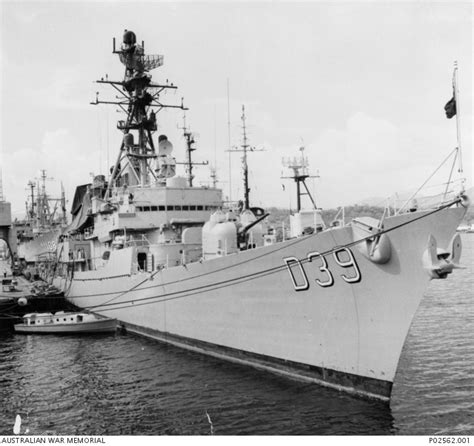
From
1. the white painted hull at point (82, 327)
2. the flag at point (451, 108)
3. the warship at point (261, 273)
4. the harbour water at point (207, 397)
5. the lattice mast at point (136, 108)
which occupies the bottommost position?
the harbour water at point (207, 397)

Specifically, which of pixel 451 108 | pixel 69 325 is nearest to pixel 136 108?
pixel 69 325

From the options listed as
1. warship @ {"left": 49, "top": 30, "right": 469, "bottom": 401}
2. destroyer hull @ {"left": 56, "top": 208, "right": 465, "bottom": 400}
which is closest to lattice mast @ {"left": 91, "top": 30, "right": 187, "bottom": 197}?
warship @ {"left": 49, "top": 30, "right": 469, "bottom": 401}

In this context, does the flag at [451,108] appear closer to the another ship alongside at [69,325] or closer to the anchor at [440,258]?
the anchor at [440,258]

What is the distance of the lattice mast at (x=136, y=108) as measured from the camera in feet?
63.8

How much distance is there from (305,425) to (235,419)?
3.81 feet

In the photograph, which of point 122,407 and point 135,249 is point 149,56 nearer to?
point 135,249

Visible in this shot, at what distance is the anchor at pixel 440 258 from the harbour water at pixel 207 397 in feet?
7.60

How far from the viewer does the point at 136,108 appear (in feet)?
65.3

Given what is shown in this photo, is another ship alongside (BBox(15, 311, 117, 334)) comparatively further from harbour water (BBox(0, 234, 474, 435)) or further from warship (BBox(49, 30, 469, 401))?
harbour water (BBox(0, 234, 474, 435))

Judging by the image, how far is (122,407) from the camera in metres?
9.29

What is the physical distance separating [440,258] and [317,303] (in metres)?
2.51

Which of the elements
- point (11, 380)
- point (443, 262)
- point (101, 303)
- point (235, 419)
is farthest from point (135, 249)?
point (443, 262)

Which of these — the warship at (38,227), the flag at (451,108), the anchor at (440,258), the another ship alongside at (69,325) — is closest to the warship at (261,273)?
the anchor at (440,258)

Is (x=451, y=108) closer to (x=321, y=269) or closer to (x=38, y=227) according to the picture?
(x=321, y=269)
